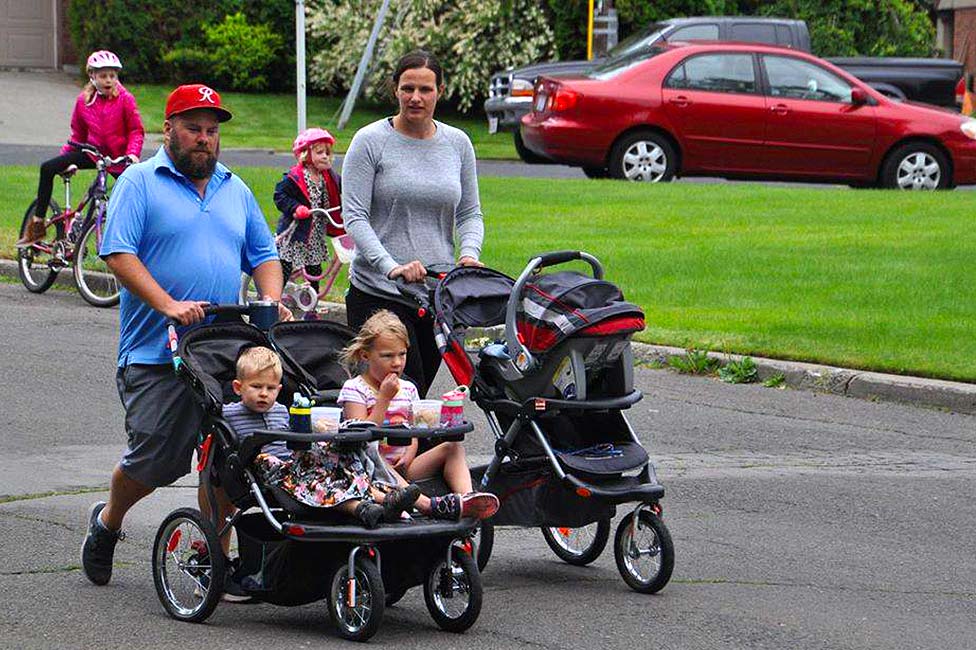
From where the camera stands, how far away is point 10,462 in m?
8.82

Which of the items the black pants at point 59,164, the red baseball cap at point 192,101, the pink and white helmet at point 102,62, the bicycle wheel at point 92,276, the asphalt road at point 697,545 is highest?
the pink and white helmet at point 102,62

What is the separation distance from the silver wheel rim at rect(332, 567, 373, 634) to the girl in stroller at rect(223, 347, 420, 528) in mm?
211

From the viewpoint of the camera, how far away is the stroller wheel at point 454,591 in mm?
6070

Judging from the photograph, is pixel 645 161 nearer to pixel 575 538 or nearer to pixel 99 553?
pixel 575 538

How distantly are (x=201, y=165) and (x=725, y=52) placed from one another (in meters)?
15.4

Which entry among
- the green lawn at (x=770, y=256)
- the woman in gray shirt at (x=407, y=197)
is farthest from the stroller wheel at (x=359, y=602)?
the green lawn at (x=770, y=256)

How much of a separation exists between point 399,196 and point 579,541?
1.63 meters

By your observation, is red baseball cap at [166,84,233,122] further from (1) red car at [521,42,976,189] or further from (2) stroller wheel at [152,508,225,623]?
(1) red car at [521,42,976,189]

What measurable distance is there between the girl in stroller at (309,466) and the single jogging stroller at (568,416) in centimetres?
70

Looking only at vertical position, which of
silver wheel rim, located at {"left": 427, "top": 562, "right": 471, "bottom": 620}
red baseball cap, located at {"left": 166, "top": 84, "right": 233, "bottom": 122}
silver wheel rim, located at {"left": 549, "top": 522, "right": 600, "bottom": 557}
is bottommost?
silver wheel rim, located at {"left": 549, "top": 522, "right": 600, "bottom": 557}

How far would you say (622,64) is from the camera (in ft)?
70.2

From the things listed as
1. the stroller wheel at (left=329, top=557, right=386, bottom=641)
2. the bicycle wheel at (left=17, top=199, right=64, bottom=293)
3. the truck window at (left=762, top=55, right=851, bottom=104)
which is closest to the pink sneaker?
the stroller wheel at (left=329, top=557, right=386, bottom=641)

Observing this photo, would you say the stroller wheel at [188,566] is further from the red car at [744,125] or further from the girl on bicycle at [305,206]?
the red car at [744,125]

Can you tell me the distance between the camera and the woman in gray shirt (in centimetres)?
755
